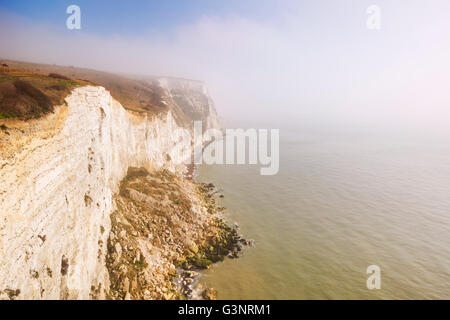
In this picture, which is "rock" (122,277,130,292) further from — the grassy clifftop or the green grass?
the green grass

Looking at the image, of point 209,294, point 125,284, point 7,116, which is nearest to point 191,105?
point 209,294

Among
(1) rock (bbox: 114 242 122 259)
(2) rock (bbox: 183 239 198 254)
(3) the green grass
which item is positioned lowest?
(2) rock (bbox: 183 239 198 254)

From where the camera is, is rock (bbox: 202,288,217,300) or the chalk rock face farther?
the chalk rock face

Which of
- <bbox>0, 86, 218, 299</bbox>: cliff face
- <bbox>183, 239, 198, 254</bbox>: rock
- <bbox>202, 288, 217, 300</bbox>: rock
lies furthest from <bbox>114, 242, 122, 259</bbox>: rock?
<bbox>202, 288, 217, 300</bbox>: rock

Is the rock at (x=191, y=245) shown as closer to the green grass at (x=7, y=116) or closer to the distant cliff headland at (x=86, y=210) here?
the distant cliff headland at (x=86, y=210)

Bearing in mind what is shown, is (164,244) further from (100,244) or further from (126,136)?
(126,136)
